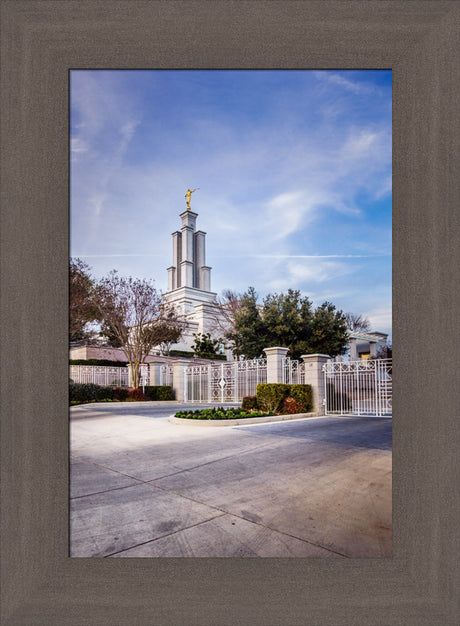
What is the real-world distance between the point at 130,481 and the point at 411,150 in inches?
110

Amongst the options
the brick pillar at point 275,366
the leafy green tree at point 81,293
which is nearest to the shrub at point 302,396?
the brick pillar at point 275,366

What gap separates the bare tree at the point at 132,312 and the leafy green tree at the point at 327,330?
5673 mm

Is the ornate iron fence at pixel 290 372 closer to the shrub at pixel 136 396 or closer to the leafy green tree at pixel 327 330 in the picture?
the leafy green tree at pixel 327 330

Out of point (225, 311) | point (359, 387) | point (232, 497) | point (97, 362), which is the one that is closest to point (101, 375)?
point (97, 362)

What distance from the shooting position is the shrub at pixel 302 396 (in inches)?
312

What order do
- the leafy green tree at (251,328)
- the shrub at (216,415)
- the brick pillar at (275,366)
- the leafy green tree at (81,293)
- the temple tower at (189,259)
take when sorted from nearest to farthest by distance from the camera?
1. the shrub at (216,415)
2. the brick pillar at (275,366)
3. the leafy green tree at (81,293)
4. the leafy green tree at (251,328)
5. the temple tower at (189,259)

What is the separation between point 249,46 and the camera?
4.61 feet

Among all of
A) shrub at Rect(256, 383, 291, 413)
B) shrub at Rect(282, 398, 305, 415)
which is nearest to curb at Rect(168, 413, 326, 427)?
shrub at Rect(256, 383, 291, 413)

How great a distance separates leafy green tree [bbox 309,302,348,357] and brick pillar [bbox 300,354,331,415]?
5704 millimetres

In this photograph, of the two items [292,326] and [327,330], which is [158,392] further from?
[327,330]

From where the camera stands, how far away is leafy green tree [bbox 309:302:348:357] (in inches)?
548

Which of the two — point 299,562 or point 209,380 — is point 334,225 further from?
point 299,562

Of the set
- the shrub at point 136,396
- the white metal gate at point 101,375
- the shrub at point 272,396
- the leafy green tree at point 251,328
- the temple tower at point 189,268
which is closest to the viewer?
the shrub at point 272,396

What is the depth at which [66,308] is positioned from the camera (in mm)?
1369
